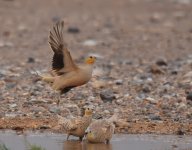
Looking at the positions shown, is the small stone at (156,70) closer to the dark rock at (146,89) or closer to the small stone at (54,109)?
the dark rock at (146,89)

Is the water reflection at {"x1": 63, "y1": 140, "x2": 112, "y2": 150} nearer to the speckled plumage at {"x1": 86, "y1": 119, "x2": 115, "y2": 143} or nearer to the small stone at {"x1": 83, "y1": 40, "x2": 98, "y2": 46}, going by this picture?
the speckled plumage at {"x1": 86, "y1": 119, "x2": 115, "y2": 143}

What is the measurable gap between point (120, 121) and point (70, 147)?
1.28m

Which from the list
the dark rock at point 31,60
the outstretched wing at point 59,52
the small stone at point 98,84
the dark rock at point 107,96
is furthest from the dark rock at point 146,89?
the dark rock at point 31,60

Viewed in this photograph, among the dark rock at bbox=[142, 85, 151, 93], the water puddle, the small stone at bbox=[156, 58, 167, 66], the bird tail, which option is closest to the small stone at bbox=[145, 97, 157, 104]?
the dark rock at bbox=[142, 85, 151, 93]

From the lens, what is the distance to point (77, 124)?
8.76m

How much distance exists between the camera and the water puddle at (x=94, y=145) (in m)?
8.42

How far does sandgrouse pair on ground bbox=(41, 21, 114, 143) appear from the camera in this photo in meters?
8.64

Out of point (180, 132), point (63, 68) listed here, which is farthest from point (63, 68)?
point (180, 132)

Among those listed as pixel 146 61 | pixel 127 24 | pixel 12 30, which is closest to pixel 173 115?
pixel 146 61

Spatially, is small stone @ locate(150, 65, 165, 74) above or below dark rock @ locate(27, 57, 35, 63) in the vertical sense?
below

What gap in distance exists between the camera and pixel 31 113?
1007cm

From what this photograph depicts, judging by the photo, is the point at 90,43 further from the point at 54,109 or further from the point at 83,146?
the point at 83,146

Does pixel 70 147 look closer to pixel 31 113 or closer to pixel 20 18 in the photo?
pixel 31 113

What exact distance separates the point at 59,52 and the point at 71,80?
448 mm
